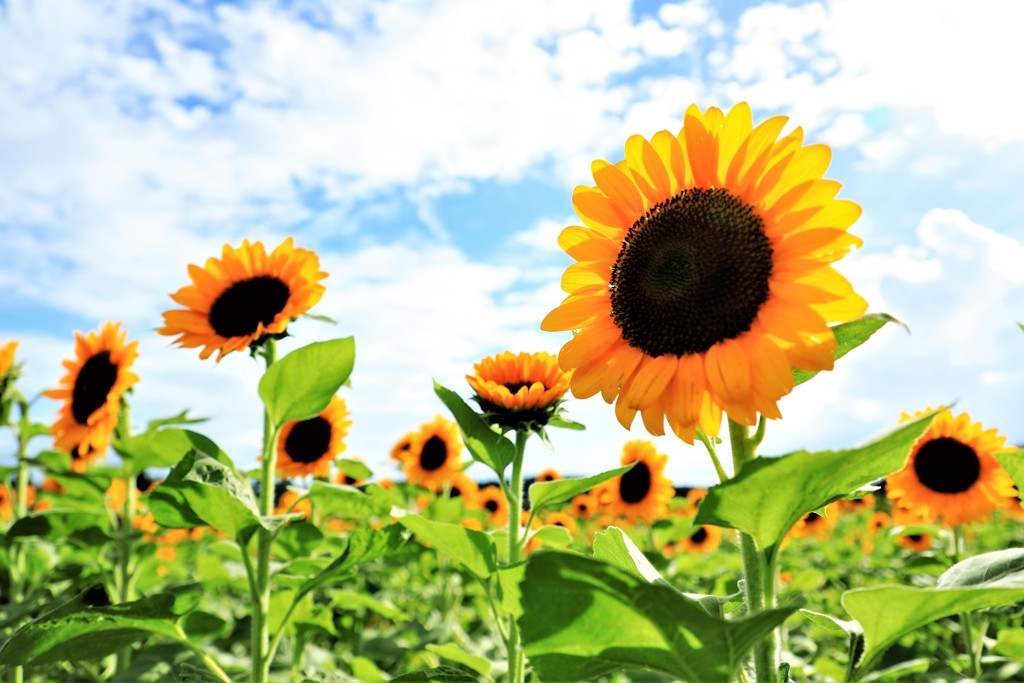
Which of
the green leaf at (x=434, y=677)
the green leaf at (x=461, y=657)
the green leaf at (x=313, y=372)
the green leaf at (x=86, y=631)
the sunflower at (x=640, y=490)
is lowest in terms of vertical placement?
the green leaf at (x=434, y=677)

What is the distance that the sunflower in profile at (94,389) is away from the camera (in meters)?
3.16

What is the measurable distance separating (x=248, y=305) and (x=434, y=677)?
1.51 meters

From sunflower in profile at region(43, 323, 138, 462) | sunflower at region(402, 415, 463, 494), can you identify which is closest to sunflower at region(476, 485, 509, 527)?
sunflower at region(402, 415, 463, 494)

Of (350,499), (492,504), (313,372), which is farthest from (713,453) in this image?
(492,504)

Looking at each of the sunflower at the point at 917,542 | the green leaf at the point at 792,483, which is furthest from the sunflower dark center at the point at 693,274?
the sunflower at the point at 917,542

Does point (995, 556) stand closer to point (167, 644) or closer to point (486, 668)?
point (486, 668)

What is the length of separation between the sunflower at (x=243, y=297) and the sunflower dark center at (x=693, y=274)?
4.78 feet

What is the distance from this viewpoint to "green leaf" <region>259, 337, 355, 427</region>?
2.15m

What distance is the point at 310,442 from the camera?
3.88m

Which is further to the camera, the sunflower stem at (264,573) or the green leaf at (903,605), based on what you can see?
the sunflower stem at (264,573)

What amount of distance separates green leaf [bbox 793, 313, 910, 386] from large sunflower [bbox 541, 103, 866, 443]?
3.1 inches

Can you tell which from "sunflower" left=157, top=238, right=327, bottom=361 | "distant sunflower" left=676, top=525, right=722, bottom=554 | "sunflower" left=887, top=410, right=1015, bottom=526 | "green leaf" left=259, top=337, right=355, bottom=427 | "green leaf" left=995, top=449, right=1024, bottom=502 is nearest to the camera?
"green leaf" left=995, top=449, right=1024, bottom=502

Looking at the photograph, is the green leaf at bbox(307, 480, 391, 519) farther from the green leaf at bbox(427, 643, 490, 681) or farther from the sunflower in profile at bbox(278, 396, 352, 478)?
the sunflower in profile at bbox(278, 396, 352, 478)

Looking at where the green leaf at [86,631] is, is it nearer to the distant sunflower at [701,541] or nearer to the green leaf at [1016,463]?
the green leaf at [1016,463]
